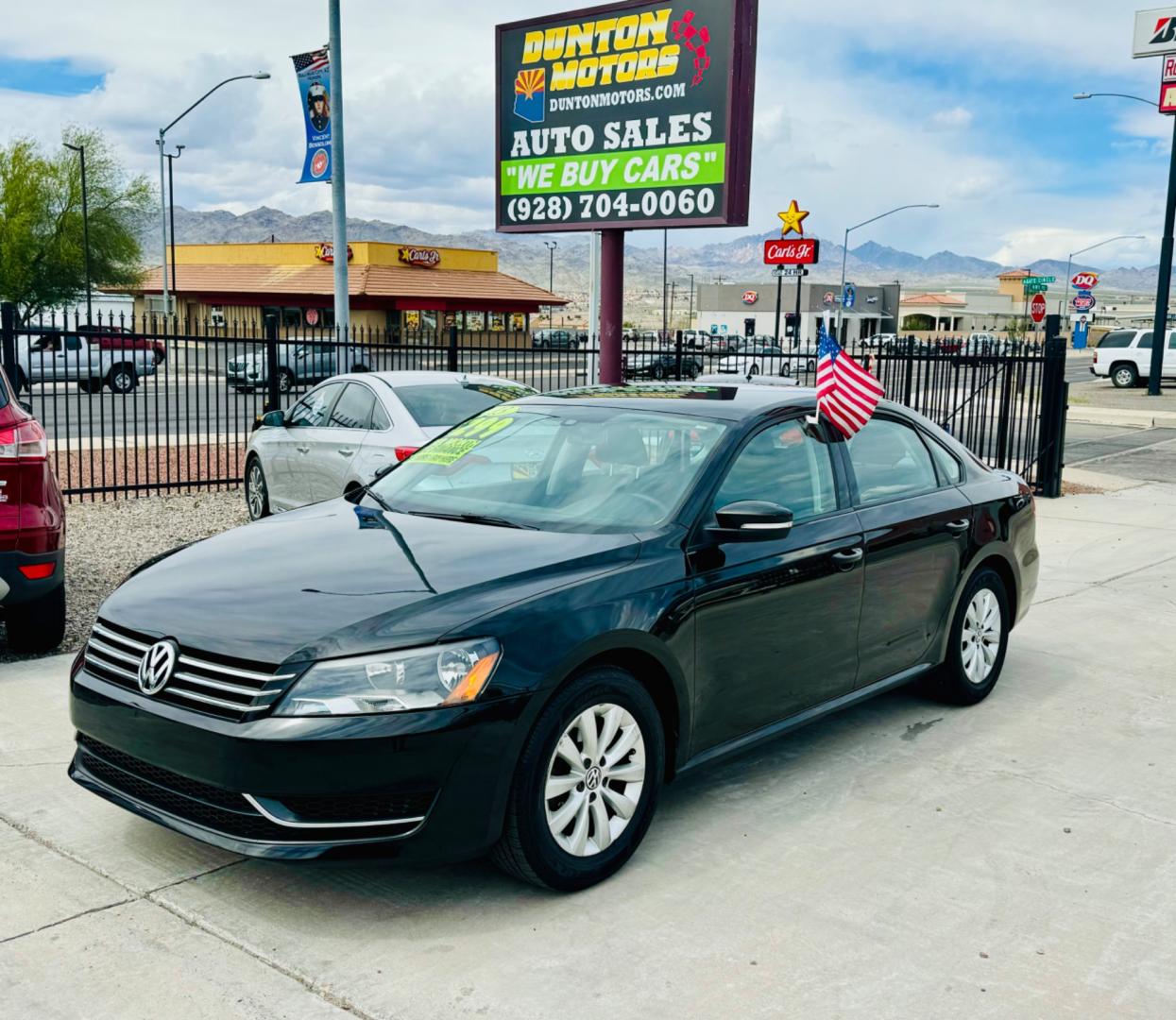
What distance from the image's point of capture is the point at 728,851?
14.3ft

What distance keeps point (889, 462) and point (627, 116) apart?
5.85m

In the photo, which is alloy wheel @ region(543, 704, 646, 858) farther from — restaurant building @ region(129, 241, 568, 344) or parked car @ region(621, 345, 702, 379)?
restaurant building @ region(129, 241, 568, 344)

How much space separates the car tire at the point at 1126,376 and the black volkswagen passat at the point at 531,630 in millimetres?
36233

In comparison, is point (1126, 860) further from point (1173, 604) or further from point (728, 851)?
point (1173, 604)

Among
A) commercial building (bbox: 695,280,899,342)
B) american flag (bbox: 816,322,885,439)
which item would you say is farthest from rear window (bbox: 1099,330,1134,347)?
commercial building (bbox: 695,280,899,342)

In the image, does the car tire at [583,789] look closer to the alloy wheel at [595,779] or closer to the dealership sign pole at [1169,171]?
the alloy wheel at [595,779]

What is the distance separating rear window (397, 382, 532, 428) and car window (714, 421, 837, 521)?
14.1 ft

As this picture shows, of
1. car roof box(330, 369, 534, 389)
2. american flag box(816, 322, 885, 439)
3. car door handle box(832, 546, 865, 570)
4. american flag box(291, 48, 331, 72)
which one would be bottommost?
car door handle box(832, 546, 865, 570)

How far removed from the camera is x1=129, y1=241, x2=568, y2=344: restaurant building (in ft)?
203

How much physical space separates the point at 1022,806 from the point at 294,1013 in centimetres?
298

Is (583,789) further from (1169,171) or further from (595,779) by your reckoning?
(1169,171)

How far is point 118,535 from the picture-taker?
1038 centimetres

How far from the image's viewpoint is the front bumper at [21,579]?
5.96 metres

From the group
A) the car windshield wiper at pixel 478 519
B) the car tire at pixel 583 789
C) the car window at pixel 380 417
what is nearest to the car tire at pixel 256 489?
the car window at pixel 380 417
